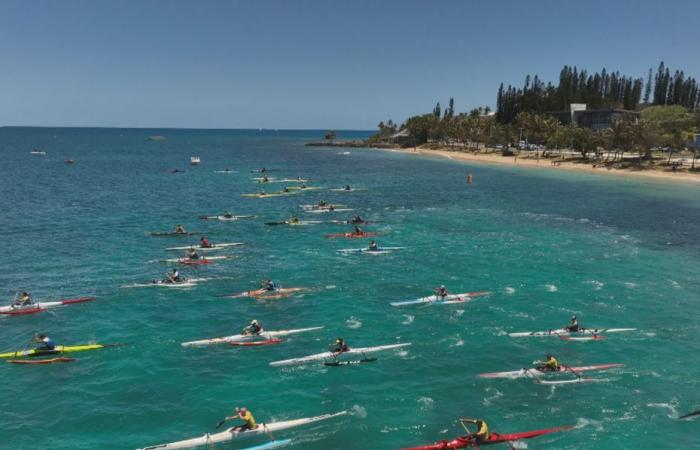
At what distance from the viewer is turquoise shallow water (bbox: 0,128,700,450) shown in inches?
1111

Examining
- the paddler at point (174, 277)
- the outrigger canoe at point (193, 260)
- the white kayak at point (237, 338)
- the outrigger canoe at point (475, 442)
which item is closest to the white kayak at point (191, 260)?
the outrigger canoe at point (193, 260)

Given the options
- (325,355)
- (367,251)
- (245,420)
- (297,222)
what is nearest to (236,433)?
(245,420)

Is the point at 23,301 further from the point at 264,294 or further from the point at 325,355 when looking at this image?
the point at 325,355

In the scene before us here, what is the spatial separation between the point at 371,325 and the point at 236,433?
52.1 feet

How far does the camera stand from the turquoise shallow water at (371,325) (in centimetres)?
2822

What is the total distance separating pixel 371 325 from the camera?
40281mm

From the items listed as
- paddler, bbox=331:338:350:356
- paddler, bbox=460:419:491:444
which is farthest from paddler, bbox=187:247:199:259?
paddler, bbox=460:419:491:444

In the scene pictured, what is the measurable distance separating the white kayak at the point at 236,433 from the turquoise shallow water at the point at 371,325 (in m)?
0.50

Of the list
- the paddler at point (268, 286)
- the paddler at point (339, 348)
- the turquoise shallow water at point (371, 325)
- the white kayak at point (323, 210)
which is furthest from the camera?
the white kayak at point (323, 210)

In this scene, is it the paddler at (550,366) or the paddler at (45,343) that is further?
the paddler at (45,343)

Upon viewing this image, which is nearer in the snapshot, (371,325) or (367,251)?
(371,325)

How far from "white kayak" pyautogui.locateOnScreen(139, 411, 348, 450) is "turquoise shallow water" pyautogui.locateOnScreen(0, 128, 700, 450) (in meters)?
0.50

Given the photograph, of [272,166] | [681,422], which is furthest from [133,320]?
[272,166]

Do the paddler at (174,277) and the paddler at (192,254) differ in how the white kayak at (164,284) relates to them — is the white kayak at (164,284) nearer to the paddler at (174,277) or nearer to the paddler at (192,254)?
the paddler at (174,277)
